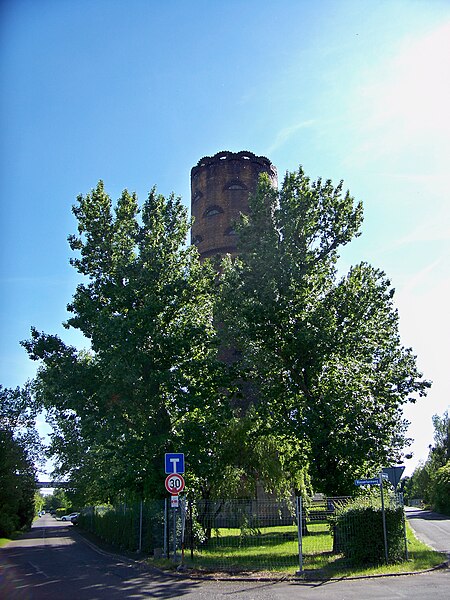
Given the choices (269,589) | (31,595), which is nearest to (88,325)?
(31,595)

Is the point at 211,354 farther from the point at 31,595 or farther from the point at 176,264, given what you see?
the point at 31,595

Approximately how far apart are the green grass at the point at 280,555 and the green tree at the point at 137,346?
3.73 meters

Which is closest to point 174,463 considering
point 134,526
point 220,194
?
point 134,526

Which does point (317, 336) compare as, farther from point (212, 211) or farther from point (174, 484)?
point (212, 211)

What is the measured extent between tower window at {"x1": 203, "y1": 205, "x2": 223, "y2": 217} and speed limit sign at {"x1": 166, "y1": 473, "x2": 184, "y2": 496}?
31.2 m

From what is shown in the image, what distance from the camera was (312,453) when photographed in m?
19.4

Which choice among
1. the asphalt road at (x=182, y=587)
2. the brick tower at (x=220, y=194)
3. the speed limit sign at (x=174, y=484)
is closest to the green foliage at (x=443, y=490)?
the brick tower at (x=220, y=194)

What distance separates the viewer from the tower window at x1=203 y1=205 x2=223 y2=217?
43.5m

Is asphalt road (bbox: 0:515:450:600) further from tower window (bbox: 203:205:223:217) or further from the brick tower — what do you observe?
tower window (bbox: 203:205:223:217)

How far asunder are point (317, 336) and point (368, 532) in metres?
6.87

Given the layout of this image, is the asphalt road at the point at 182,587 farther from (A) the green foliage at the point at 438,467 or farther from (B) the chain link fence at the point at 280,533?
(A) the green foliage at the point at 438,467

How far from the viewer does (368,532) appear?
48.0 ft

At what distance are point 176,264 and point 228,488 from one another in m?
9.63

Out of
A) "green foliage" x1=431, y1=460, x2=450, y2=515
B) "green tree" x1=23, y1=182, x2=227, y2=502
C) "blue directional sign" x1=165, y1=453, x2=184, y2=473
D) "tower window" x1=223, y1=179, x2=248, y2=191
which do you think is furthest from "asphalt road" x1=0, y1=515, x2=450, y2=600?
"green foliage" x1=431, y1=460, x2=450, y2=515
